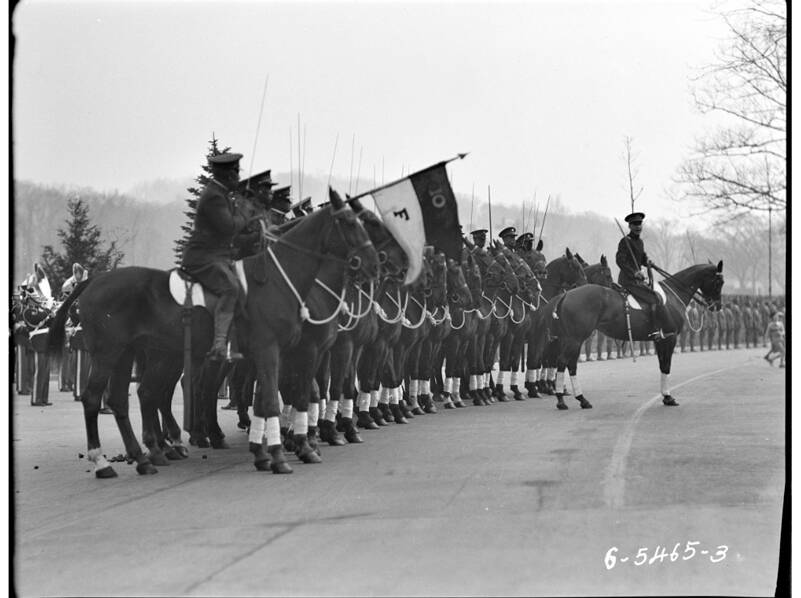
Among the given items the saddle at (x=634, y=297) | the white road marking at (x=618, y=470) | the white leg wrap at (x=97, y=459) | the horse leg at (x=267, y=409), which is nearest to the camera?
Answer: the white road marking at (x=618, y=470)

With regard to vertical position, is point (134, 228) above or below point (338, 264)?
above

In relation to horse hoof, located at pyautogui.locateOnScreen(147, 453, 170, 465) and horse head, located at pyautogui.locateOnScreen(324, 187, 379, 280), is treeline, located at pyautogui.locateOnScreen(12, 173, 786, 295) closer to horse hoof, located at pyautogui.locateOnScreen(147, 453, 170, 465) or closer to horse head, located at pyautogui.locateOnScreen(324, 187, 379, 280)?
horse head, located at pyautogui.locateOnScreen(324, 187, 379, 280)

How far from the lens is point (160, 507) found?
34.6 feet

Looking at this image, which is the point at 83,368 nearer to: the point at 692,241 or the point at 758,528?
the point at 758,528

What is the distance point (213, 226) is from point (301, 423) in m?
2.56

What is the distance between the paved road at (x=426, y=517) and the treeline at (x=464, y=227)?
2.73 metres

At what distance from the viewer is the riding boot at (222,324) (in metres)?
12.4

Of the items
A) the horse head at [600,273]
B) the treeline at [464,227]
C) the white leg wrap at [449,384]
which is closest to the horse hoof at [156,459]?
the treeline at [464,227]

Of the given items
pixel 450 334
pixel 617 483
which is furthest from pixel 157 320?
pixel 450 334

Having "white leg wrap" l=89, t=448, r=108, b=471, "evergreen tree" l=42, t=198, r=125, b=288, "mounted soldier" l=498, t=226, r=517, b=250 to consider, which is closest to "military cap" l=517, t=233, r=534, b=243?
"mounted soldier" l=498, t=226, r=517, b=250

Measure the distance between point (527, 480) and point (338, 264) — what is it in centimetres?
→ 352

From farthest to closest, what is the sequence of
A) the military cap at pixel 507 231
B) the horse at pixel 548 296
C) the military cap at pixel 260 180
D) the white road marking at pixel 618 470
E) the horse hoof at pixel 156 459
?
1. the horse at pixel 548 296
2. the military cap at pixel 507 231
3. the military cap at pixel 260 180
4. the horse hoof at pixel 156 459
5. the white road marking at pixel 618 470

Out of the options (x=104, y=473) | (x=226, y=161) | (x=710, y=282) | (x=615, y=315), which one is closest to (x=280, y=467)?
(x=104, y=473)

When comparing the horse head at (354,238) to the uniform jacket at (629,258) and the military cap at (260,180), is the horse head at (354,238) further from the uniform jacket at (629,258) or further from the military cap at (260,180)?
the uniform jacket at (629,258)
